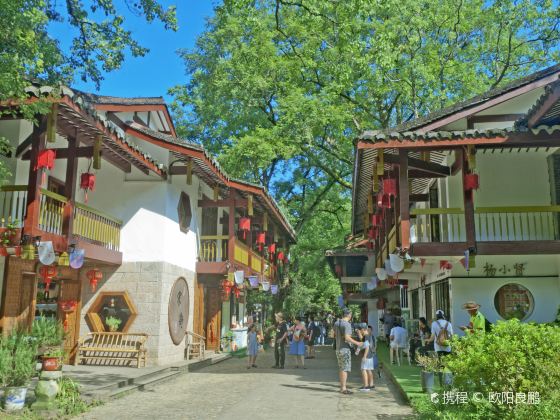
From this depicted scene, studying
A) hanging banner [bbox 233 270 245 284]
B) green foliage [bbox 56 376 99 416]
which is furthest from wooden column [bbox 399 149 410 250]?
hanging banner [bbox 233 270 245 284]

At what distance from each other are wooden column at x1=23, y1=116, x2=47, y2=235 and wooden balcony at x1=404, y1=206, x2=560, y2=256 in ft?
25.4

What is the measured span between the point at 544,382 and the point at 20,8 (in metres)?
8.23

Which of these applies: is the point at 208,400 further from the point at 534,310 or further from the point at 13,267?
the point at 534,310

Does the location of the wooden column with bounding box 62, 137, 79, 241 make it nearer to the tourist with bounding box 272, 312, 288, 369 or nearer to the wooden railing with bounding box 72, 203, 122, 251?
the wooden railing with bounding box 72, 203, 122, 251

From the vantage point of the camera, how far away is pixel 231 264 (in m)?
18.6

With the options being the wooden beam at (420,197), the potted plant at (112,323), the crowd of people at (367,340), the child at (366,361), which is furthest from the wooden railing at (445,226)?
the potted plant at (112,323)

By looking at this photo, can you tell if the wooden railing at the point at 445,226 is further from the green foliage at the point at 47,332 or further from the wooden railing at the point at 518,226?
the green foliage at the point at 47,332

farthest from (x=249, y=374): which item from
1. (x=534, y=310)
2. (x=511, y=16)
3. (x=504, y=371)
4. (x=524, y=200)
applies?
(x=511, y=16)

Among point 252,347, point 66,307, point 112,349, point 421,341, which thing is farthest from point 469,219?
point 66,307

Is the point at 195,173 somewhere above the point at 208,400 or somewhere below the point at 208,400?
above

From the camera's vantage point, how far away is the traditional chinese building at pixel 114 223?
1114 centimetres

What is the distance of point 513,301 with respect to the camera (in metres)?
13.4

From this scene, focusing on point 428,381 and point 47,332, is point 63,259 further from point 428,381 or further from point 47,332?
point 428,381

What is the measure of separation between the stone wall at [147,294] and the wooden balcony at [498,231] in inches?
293
